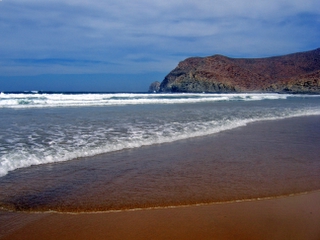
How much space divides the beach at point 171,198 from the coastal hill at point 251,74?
59.2m

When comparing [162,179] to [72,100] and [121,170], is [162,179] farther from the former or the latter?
[72,100]

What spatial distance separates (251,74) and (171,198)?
243 ft

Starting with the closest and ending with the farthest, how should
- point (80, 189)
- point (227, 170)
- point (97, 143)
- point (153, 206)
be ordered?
point (153, 206) < point (80, 189) < point (227, 170) < point (97, 143)

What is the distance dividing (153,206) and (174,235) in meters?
0.74

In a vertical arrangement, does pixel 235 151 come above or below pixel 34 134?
below

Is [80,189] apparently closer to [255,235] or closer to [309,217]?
[255,235]

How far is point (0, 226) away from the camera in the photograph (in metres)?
2.88

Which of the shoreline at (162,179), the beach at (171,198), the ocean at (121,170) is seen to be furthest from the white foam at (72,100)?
the beach at (171,198)

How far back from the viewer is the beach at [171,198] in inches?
110

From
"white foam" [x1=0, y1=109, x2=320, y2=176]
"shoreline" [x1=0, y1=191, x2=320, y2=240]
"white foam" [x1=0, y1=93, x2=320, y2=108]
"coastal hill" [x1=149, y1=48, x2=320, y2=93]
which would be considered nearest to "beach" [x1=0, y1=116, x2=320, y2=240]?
"shoreline" [x1=0, y1=191, x2=320, y2=240]

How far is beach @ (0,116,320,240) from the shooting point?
9.18 ft

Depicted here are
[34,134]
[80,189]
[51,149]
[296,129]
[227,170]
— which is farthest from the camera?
[296,129]

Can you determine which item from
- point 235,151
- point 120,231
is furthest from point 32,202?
point 235,151

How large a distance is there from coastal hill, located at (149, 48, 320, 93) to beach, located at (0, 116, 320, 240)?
194ft
